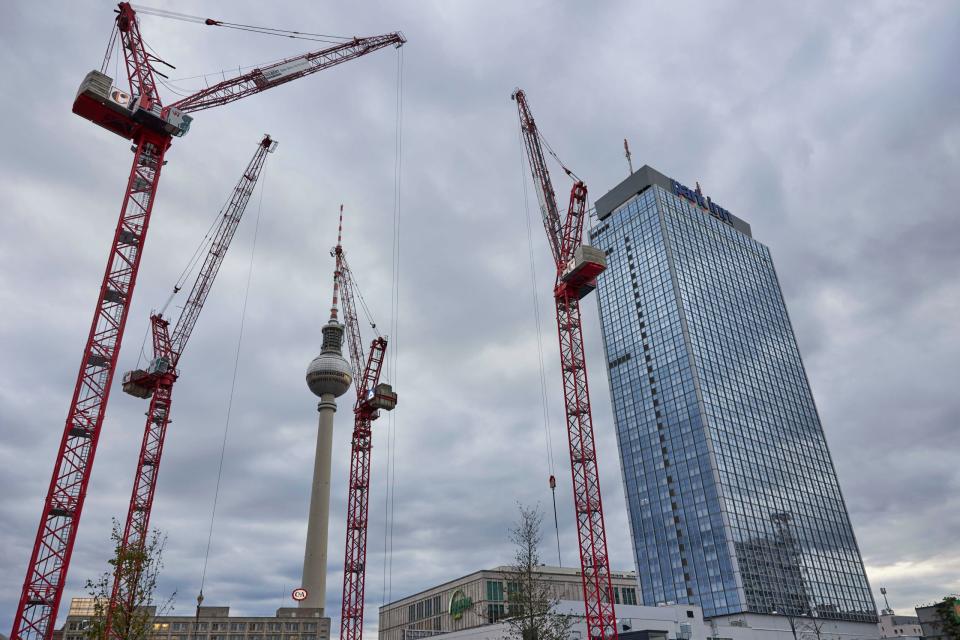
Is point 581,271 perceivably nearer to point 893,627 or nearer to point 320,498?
point 320,498

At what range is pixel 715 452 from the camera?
530ft

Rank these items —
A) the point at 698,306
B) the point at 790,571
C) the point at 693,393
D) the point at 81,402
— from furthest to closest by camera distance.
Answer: the point at 698,306
the point at 693,393
the point at 790,571
the point at 81,402

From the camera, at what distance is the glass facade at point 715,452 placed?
508 feet

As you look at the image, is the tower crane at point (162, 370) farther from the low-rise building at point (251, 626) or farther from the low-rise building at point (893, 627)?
the low-rise building at point (893, 627)

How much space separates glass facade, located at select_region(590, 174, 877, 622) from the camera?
155 meters

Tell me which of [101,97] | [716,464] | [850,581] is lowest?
[850,581]

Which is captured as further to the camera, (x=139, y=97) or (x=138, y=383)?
(x=138, y=383)

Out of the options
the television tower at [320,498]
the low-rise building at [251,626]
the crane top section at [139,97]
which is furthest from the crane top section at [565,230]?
the low-rise building at [251,626]

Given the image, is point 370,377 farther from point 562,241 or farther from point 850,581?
point 850,581

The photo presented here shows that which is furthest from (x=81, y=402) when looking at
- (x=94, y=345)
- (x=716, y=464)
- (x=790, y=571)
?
(x=790, y=571)

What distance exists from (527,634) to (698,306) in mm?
143887

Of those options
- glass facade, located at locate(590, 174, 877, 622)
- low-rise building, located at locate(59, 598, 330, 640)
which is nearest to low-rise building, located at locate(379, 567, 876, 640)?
glass facade, located at locate(590, 174, 877, 622)

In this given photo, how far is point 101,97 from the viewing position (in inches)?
2768

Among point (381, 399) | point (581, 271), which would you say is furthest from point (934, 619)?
point (381, 399)
